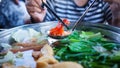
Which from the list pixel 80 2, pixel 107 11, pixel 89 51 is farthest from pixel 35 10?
pixel 89 51

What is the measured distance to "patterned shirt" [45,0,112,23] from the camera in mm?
1900

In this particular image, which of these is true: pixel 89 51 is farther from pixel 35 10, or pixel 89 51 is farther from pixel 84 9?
pixel 84 9

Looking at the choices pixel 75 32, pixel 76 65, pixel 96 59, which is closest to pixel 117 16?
pixel 75 32

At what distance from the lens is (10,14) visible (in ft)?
5.65

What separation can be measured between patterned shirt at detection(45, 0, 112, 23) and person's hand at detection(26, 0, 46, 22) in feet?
0.35

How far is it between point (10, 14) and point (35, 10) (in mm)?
178

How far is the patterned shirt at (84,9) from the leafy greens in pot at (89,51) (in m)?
0.65

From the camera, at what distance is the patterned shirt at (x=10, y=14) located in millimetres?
1718

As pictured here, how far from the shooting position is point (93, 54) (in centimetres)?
103

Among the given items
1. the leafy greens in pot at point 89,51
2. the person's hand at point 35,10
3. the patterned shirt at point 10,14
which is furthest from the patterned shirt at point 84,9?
the leafy greens in pot at point 89,51

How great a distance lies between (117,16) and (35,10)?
1.87 ft

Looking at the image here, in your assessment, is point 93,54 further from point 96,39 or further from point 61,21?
point 61,21

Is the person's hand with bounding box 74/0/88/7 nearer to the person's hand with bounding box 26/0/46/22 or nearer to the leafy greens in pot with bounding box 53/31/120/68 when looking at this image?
the person's hand with bounding box 26/0/46/22

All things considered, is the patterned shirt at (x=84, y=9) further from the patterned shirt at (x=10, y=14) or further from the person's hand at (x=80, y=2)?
the patterned shirt at (x=10, y=14)
